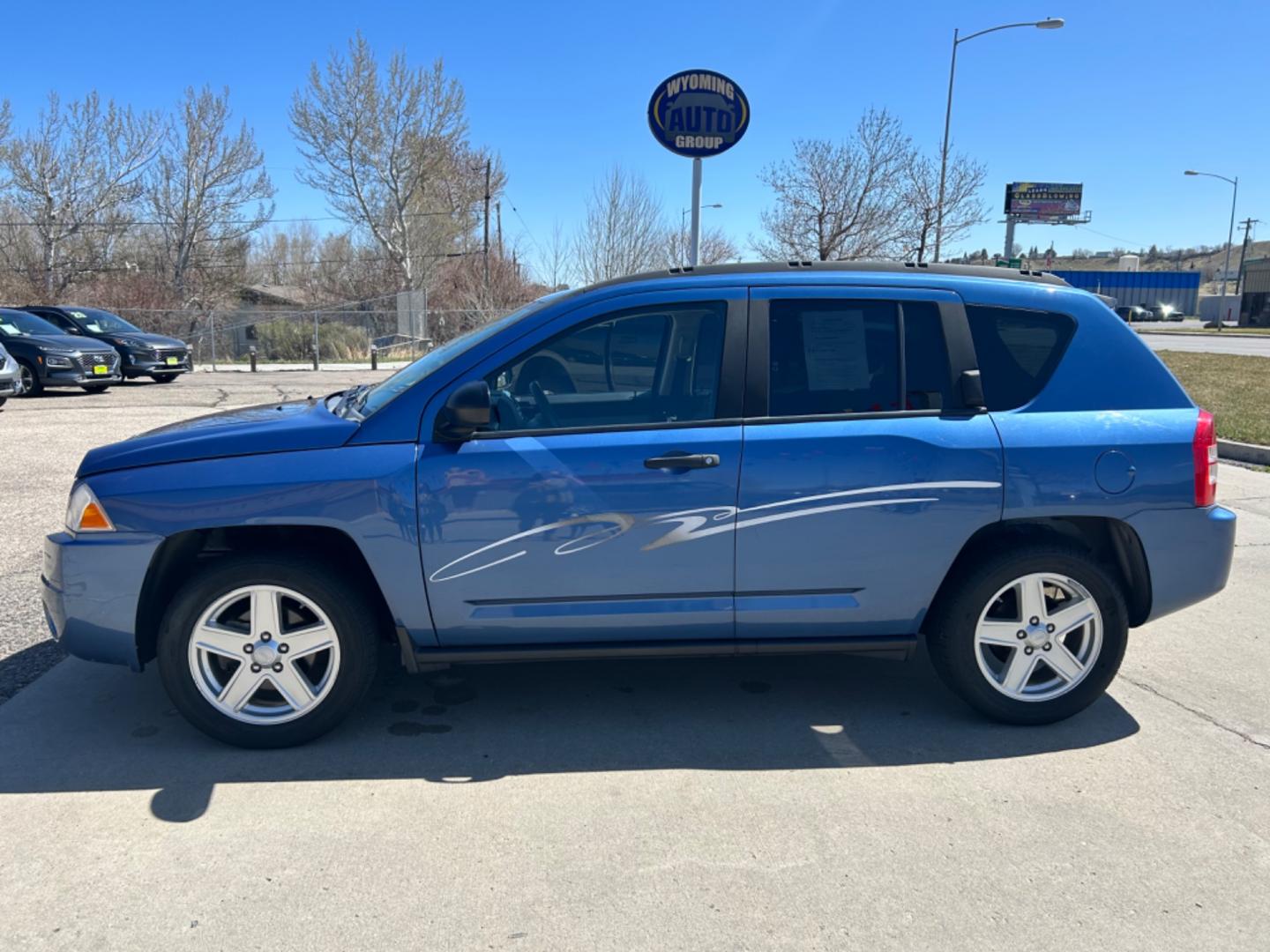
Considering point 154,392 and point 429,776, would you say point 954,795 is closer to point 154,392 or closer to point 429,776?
point 429,776

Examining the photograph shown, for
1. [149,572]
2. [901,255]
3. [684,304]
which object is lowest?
[149,572]

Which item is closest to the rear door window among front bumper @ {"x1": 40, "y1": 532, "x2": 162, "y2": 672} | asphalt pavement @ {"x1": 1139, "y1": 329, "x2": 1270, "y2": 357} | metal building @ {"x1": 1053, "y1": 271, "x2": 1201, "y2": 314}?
front bumper @ {"x1": 40, "y1": 532, "x2": 162, "y2": 672}

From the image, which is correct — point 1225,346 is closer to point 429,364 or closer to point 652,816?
point 429,364

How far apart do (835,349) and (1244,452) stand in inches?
357

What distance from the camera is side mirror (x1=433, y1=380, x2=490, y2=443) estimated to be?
3254mm

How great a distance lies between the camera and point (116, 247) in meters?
37.0

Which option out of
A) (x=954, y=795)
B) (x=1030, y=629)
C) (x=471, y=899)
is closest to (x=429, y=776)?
(x=471, y=899)

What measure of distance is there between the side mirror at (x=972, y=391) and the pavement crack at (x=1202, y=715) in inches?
66.3

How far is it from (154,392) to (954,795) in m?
17.0

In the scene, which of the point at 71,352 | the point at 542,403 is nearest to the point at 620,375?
the point at 542,403

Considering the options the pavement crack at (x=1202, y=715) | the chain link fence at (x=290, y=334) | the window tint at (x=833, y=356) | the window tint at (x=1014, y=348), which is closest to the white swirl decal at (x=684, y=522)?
the window tint at (x=833, y=356)

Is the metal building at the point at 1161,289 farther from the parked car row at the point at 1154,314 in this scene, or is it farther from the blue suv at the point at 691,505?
the blue suv at the point at 691,505

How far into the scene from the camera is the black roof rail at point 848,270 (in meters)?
3.65

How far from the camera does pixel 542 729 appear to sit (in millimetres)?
3646
